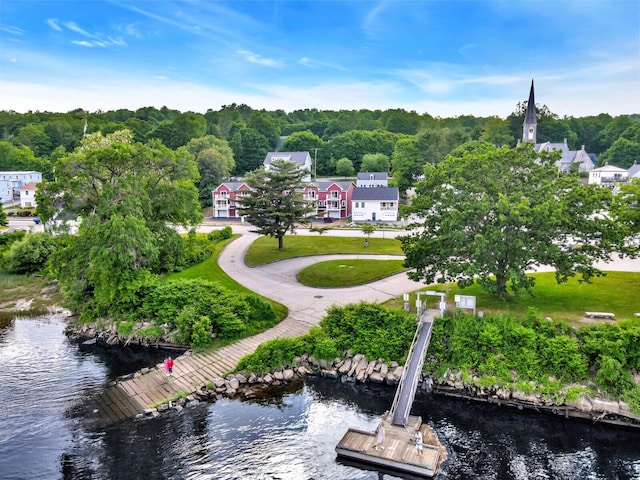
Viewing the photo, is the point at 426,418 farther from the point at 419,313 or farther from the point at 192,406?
the point at 192,406

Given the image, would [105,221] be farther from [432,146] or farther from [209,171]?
[432,146]

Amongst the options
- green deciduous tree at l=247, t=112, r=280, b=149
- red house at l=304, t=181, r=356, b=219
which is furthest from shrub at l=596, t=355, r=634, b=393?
green deciduous tree at l=247, t=112, r=280, b=149


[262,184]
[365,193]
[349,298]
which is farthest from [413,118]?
[349,298]

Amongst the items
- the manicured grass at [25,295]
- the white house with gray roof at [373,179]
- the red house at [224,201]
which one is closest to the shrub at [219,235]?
the red house at [224,201]

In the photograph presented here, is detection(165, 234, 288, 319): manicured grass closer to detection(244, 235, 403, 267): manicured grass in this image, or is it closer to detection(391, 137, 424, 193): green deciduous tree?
detection(244, 235, 403, 267): manicured grass

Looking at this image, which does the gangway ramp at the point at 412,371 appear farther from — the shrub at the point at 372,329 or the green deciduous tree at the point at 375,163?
the green deciduous tree at the point at 375,163
